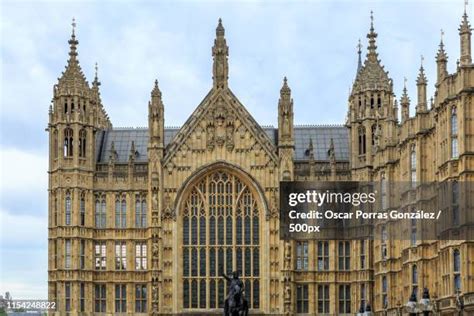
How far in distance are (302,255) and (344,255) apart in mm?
3622

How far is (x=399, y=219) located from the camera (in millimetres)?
83562

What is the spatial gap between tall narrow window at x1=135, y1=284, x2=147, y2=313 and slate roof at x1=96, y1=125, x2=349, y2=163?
11.8 m

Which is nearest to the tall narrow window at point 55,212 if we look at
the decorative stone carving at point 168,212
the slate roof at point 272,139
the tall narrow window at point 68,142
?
the tall narrow window at point 68,142

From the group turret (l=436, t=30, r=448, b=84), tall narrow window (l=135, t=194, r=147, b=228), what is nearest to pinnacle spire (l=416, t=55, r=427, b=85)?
turret (l=436, t=30, r=448, b=84)

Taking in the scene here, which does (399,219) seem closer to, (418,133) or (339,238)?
(418,133)

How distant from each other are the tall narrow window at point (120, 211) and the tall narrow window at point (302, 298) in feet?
52.7

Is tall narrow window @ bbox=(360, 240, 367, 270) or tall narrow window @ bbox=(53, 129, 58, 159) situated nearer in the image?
tall narrow window @ bbox=(360, 240, 367, 270)

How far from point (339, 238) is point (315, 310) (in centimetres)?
653

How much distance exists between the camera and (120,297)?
327 ft

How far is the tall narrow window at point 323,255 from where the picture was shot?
99.2m

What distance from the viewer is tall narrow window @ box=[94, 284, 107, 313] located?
99.6m

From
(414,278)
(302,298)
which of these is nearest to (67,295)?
(302,298)

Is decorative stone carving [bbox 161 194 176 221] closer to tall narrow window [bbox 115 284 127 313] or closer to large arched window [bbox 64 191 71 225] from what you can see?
tall narrow window [bbox 115 284 127 313]

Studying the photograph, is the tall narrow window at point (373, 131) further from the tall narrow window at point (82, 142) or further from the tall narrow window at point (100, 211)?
the tall narrow window at point (82, 142)
